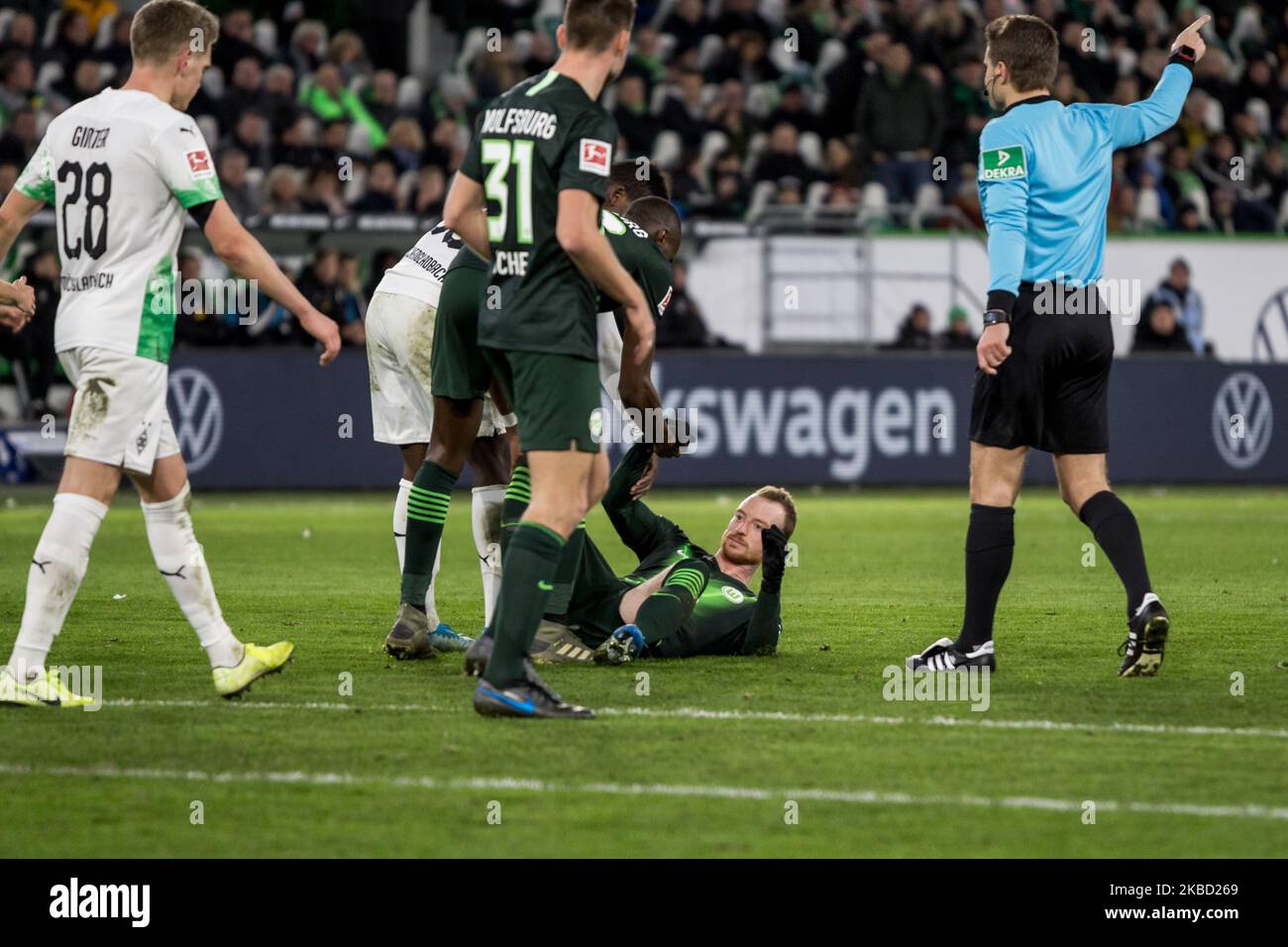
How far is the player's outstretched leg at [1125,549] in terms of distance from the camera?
23.2 feet

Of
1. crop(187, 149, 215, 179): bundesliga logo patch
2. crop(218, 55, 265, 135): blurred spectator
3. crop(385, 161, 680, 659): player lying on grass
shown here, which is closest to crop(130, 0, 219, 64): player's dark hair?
crop(187, 149, 215, 179): bundesliga logo patch

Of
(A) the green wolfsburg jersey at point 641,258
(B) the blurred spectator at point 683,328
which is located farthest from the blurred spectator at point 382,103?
(A) the green wolfsburg jersey at point 641,258

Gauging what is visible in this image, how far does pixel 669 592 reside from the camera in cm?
755

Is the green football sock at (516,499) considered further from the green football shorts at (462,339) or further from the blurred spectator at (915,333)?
the blurred spectator at (915,333)

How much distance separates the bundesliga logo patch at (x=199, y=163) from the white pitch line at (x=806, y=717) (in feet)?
5.70

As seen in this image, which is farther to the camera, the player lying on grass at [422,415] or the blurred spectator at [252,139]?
the blurred spectator at [252,139]

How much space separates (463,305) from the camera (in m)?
7.33

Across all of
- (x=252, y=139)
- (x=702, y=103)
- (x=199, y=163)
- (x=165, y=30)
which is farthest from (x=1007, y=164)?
(x=702, y=103)

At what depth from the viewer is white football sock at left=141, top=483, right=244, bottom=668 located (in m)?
6.34

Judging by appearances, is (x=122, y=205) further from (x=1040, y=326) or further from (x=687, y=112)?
(x=687, y=112)

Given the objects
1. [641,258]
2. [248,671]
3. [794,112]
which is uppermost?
[794,112]

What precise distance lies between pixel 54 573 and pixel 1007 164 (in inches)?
145

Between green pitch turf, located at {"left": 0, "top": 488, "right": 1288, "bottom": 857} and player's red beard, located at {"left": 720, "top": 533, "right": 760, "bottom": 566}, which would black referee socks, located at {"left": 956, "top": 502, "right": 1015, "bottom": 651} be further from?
player's red beard, located at {"left": 720, "top": 533, "right": 760, "bottom": 566}

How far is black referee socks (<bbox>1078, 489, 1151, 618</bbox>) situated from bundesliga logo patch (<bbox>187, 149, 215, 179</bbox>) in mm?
3430
